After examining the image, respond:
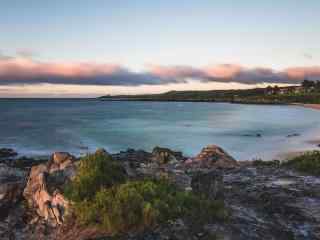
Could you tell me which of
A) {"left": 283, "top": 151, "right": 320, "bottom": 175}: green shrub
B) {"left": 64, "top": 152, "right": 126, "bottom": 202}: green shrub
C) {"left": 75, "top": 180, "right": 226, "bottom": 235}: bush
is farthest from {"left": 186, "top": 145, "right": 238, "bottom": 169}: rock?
{"left": 75, "top": 180, "right": 226, "bottom": 235}: bush

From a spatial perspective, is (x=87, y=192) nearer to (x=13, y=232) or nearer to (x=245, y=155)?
(x=13, y=232)

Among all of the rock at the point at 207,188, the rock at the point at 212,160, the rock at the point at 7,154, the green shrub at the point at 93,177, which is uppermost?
the green shrub at the point at 93,177

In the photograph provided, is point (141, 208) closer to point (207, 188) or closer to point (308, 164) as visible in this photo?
point (207, 188)

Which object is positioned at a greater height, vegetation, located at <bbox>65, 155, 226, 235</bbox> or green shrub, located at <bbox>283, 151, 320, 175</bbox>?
vegetation, located at <bbox>65, 155, 226, 235</bbox>

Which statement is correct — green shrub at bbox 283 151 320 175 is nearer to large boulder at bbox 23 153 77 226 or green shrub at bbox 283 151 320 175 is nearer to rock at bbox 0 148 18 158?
large boulder at bbox 23 153 77 226

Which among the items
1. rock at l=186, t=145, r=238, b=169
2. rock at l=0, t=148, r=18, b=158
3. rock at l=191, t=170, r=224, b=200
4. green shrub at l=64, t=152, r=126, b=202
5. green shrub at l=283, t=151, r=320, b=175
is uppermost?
green shrub at l=64, t=152, r=126, b=202

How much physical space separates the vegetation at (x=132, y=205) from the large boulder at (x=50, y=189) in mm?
511

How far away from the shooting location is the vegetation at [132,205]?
7637 millimetres

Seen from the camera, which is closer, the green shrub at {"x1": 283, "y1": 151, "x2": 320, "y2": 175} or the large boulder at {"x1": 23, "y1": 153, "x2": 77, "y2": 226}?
the large boulder at {"x1": 23, "y1": 153, "x2": 77, "y2": 226}

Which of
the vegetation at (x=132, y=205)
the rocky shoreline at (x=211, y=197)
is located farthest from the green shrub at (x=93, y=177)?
the rocky shoreline at (x=211, y=197)

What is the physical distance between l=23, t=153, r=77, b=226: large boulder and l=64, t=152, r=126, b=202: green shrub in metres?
0.42

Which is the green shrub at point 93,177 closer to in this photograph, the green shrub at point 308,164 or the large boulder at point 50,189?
the large boulder at point 50,189

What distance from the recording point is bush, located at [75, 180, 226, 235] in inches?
300

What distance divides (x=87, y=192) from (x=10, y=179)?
5.93 meters
